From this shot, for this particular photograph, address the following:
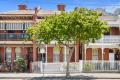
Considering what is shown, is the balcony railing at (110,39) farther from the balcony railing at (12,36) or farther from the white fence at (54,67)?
the balcony railing at (12,36)

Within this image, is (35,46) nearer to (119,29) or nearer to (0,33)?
(0,33)

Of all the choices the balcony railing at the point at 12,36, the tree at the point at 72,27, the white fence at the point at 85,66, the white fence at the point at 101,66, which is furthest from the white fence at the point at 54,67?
the tree at the point at 72,27

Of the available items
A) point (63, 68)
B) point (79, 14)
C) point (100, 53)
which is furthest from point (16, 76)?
point (100, 53)

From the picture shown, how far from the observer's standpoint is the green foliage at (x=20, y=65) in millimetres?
51094

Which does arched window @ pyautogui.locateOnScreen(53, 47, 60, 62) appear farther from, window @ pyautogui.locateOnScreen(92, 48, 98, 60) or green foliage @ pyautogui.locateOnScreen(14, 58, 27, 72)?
green foliage @ pyautogui.locateOnScreen(14, 58, 27, 72)

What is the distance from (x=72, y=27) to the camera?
41000mm

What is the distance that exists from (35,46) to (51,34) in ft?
39.0

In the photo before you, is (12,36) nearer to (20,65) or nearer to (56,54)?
(20,65)

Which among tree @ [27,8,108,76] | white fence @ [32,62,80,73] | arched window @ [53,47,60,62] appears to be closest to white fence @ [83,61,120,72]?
white fence @ [32,62,80,73]

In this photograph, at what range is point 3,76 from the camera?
149 feet

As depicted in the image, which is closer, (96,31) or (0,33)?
(96,31)

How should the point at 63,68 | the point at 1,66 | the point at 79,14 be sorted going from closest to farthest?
the point at 79,14, the point at 63,68, the point at 1,66

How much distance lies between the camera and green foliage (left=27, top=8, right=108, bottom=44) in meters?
40.8

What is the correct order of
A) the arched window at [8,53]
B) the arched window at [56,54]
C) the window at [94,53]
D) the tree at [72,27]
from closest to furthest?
1. the tree at [72,27]
2. the window at [94,53]
3. the arched window at [56,54]
4. the arched window at [8,53]
